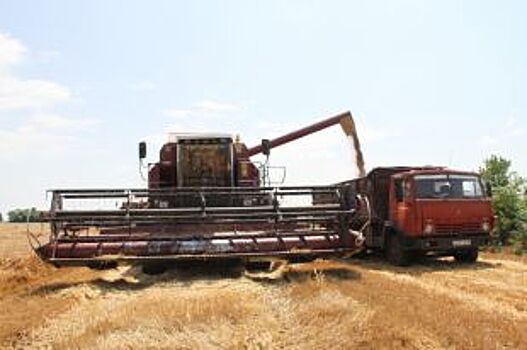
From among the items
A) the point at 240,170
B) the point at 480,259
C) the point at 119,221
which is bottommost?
the point at 480,259

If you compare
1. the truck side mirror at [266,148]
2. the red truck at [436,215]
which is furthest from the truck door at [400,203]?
the truck side mirror at [266,148]

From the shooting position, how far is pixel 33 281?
47.9 ft

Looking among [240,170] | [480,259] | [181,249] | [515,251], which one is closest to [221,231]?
[181,249]

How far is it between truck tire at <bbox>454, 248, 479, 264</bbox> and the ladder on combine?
13.2 ft

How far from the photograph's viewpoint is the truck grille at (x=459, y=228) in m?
16.0

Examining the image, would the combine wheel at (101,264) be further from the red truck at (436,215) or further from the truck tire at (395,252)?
the truck tire at (395,252)

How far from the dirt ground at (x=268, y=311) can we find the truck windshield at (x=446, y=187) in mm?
2794

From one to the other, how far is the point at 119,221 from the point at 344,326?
20.9ft

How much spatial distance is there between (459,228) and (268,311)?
8.15 m

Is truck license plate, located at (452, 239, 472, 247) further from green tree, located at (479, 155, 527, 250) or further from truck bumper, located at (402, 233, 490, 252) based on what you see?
green tree, located at (479, 155, 527, 250)

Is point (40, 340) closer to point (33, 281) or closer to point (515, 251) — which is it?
point (33, 281)

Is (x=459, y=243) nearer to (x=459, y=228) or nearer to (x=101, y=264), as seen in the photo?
(x=459, y=228)

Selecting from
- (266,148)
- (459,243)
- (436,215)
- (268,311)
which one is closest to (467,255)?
(459,243)

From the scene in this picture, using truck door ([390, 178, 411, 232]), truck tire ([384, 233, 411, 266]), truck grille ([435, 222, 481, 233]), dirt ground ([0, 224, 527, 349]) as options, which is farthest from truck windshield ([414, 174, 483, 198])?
dirt ground ([0, 224, 527, 349])
